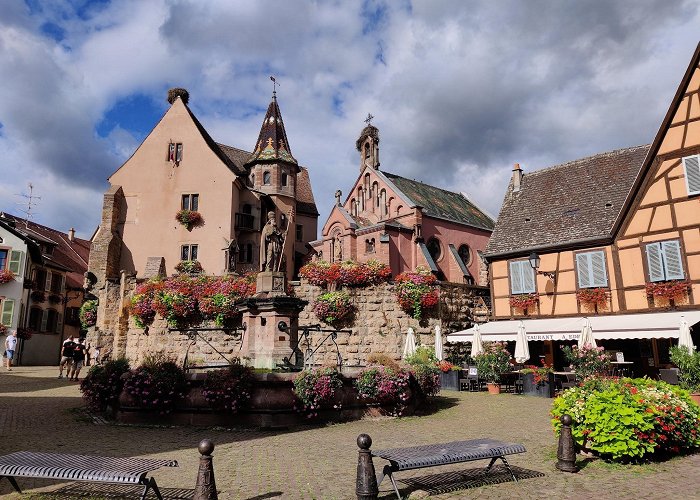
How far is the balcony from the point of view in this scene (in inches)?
1345

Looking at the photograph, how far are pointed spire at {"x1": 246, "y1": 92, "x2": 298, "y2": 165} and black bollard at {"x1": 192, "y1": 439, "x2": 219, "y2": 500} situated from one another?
36181 millimetres

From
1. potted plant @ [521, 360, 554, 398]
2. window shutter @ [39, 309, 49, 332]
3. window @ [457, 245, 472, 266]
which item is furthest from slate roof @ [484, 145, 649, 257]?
window shutter @ [39, 309, 49, 332]

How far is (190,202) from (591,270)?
975 inches

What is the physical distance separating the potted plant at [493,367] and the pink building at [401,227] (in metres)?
14.9

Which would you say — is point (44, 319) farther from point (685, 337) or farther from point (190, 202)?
point (685, 337)

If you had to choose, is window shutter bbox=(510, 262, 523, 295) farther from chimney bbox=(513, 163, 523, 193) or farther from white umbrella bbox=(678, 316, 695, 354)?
white umbrella bbox=(678, 316, 695, 354)

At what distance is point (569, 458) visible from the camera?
23.7 feet

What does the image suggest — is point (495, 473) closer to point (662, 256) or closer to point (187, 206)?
point (662, 256)

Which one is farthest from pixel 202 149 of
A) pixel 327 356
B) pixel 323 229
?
pixel 327 356

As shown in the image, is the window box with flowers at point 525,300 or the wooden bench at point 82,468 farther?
the window box with flowers at point 525,300

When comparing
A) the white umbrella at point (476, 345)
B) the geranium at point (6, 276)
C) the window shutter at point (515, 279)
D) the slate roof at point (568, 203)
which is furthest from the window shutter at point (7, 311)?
the window shutter at point (515, 279)

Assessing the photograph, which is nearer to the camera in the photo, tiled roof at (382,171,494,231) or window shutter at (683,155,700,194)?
window shutter at (683,155,700,194)

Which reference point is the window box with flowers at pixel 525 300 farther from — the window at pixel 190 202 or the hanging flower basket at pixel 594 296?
the window at pixel 190 202

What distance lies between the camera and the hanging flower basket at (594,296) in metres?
20.7
